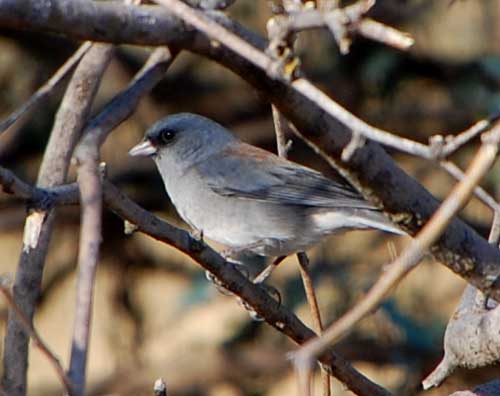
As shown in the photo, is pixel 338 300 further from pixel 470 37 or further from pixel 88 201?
pixel 88 201

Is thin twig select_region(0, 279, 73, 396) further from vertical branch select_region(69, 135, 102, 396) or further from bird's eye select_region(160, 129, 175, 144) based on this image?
bird's eye select_region(160, 129, 175, 144)

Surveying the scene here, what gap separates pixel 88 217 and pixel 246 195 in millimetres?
2713

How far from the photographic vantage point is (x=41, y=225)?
1.89m

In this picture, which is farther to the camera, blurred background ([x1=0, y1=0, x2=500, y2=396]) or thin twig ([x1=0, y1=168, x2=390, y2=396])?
blurred background ([x1=0, y1=0, x2=500, y2=396])

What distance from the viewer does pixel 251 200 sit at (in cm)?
410

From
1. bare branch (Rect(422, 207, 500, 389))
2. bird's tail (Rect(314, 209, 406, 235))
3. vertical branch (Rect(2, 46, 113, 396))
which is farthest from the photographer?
bird's tail (Rect(314, 209, 406, 235))

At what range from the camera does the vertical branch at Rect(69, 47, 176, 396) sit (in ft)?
4.46

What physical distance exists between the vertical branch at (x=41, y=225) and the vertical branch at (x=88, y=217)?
10.9 inches

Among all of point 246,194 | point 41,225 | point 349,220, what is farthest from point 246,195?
point 41,225

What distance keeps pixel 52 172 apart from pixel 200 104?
12.6 feet

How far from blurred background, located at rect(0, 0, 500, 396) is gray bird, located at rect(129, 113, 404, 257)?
1.24 metres

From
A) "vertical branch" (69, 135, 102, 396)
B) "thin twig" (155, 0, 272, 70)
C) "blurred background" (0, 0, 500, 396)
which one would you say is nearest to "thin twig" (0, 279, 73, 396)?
"vertical branch" (69, 135, 102, 396)

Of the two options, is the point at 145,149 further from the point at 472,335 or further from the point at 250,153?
the point at 472,335

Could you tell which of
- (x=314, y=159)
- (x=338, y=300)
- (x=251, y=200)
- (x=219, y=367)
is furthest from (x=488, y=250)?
(x=314, y=159)
